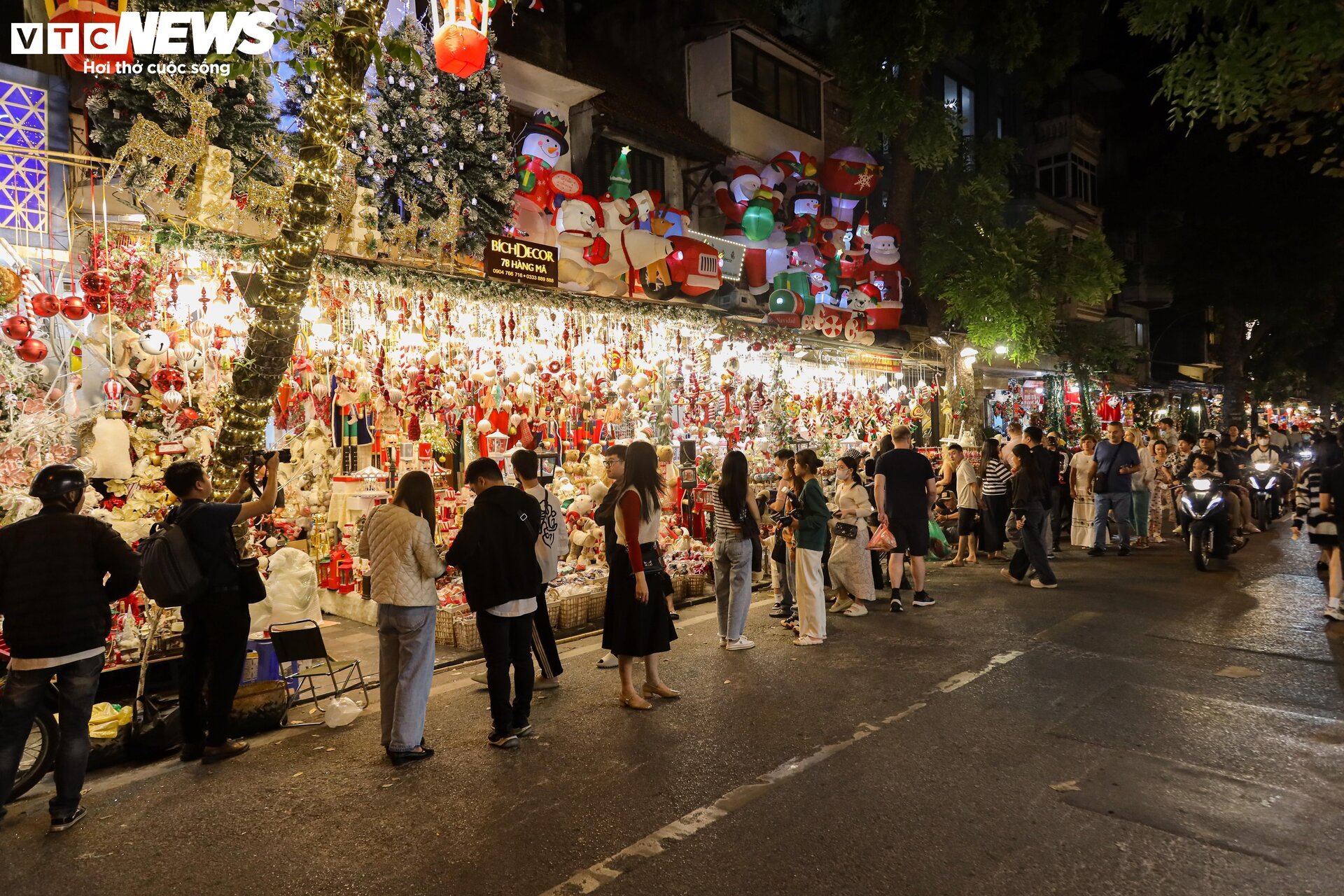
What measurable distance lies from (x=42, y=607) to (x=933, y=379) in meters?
17.4

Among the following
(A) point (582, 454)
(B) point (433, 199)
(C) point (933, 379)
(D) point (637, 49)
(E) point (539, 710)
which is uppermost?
(D) point (637, 49)

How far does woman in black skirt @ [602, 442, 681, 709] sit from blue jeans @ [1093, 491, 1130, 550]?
9.17 metres

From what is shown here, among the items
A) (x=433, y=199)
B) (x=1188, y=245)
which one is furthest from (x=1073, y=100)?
(x=433, y=199)

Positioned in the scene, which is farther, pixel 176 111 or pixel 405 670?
pixel 176 111

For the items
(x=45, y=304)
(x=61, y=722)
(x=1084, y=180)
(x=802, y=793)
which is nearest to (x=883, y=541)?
(x=802, y=793)

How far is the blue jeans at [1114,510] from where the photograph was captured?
1257 cm

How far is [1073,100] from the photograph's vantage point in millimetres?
30391

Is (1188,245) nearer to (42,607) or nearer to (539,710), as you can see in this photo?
(539,710)

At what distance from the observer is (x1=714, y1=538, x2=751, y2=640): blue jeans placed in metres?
7.60

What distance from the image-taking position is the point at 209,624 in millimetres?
5328

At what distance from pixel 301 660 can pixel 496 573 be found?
205 cm

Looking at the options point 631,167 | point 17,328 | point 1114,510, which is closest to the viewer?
point 17,328

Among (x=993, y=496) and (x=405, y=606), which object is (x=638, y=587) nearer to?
(x=405, y=606)

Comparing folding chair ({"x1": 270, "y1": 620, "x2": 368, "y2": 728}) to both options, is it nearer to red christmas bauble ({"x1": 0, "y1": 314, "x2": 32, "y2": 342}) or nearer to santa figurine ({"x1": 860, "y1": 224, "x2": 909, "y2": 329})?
red christmas bauble ({"x1": 0, "y1": 314, "x2": 32, "y2": 342})
